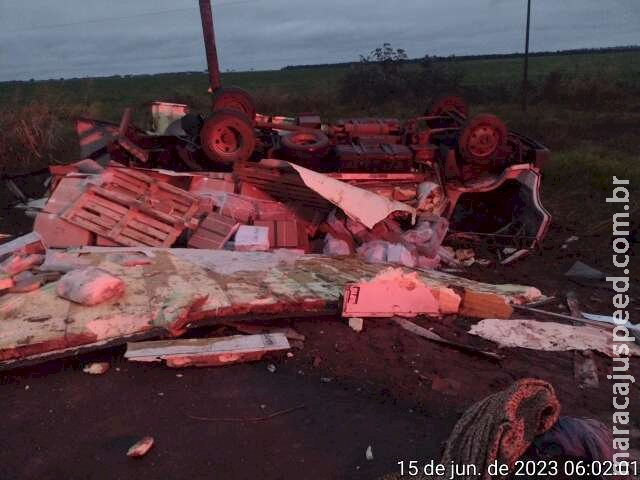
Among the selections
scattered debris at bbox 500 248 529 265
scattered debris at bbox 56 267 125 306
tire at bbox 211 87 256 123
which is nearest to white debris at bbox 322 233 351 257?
scattered debris at bbox 500 248 529 265

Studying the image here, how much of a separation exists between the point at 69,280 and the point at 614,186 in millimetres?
8949

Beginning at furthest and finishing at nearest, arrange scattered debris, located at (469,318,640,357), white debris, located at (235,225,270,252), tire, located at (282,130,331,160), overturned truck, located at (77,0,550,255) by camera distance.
Answer: tire, located at (282,130,331,160), overturned truck, located at (77,0,550,255), white debris, located at (235,225,270,252), scattered debris, located at (469,318,640,357)

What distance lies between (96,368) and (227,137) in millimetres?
3706

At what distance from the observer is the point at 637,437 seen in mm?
3027

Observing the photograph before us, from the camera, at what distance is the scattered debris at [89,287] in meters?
3.69

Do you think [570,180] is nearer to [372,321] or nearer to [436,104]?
[436,104]

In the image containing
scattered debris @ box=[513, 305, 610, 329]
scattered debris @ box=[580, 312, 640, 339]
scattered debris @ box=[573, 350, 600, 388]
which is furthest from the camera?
scattered debris @ box=[513, 305, 610, 329]

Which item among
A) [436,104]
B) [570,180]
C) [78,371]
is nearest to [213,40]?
[436,104]

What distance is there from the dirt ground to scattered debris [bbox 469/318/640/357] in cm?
9

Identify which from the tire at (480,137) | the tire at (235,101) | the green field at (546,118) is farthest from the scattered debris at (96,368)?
the green field at (546,118)

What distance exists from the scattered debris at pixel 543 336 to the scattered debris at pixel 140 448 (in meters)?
2.50

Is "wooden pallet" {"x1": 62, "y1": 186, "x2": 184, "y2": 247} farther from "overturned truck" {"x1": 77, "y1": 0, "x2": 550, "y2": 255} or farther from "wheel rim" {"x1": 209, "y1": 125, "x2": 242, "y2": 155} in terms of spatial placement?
"wheel rim" {"x1": 209, "y1": 125, "x2": 242, "y2": 155}

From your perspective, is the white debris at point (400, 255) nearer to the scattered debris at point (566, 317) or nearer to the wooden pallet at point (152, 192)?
the scattered debris at point (566, 317)

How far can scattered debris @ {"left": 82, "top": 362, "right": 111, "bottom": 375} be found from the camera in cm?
343
